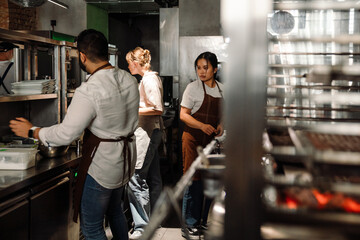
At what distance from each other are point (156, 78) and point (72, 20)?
4745 millimetres

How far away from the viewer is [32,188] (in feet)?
8.84

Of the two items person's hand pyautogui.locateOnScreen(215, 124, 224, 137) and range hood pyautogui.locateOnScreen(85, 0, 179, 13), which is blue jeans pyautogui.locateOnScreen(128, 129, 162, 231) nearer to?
person's hand pyautogui.locateOnScreen(215, 124, 224, 137)

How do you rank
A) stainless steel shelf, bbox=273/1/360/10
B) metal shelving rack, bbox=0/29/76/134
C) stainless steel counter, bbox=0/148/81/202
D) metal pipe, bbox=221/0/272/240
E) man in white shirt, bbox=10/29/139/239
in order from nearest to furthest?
metal pipe, bbox=221/0/272/240 < stainless steel shelf, bbox=273/1/360/10 < stainless steel counter, bbox=0/148/81/202 < man in white shirt, bbox=10/29/139/239 < metal shelving rack, bbox=0/29/76/134

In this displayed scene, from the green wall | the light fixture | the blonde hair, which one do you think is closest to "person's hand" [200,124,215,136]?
the blonde hair

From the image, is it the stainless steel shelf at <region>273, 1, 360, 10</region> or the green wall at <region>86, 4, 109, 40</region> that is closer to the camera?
the stainless steel shelf at <region>273, 1, 360, 10</region>

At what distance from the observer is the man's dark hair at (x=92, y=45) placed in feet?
8.74

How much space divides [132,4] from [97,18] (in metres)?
1.12

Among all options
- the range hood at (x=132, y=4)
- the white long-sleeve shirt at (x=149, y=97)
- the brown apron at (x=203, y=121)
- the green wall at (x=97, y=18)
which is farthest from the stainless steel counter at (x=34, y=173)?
the green wall at (x=97, y=18)

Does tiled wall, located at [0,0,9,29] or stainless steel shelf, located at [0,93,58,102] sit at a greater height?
tiled wall, located at [0,0,9,29]

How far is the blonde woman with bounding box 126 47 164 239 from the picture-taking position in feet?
12.6

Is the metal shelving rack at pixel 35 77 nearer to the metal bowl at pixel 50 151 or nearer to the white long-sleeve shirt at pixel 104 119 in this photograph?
the metal bowl at pixel 50 151

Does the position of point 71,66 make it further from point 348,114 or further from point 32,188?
point 348,114

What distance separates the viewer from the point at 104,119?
2.61 m

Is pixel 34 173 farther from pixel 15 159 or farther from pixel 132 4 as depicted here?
pixel 132 4
